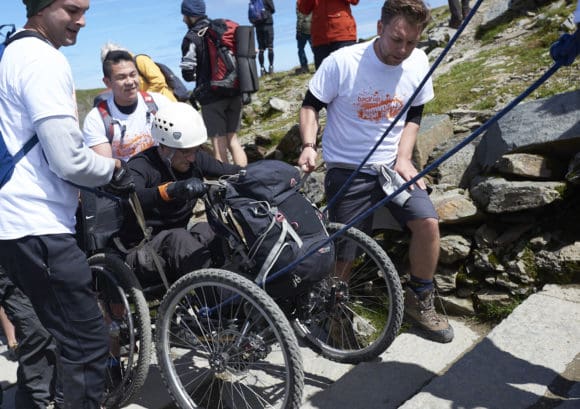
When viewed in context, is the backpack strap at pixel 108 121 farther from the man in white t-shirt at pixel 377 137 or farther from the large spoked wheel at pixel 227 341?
the large spoked wheel at pixel 227 341

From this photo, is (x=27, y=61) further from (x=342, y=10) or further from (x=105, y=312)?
(x=342, y=10)

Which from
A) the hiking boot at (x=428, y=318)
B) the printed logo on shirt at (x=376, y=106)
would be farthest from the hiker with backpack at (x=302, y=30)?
the hiking boot at (x=428, y=318)

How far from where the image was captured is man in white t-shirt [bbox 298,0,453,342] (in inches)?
152

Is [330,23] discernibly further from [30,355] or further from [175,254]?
[30,355]

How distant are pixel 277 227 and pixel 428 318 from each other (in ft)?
4.93

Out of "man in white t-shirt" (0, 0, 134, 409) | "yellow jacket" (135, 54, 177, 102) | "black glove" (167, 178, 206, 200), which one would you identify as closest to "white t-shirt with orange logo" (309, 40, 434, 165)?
"black glove" (167, 178, 206, 200)

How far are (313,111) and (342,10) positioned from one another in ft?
10.1

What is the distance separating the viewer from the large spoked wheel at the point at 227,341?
298cm

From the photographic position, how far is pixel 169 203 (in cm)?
379

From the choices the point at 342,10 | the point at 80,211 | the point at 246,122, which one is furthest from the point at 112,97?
the point at 246,122

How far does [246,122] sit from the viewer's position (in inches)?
583

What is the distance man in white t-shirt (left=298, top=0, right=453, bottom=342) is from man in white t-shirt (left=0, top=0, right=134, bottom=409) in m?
1.63

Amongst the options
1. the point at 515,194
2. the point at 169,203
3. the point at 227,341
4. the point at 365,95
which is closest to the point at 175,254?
the point at 169,203

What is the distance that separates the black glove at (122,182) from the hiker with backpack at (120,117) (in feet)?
3.74
